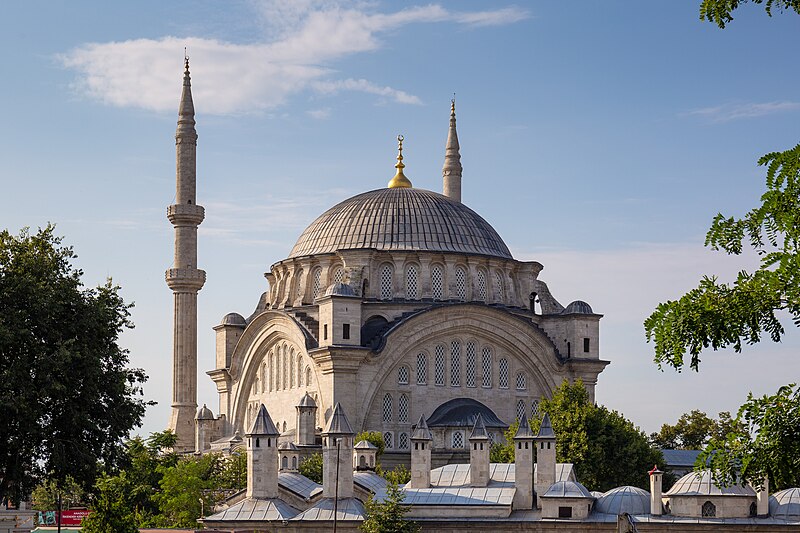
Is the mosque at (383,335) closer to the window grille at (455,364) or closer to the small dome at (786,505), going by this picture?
the window grille at (455,364)

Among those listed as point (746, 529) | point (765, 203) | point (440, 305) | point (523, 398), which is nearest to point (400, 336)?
point (440, 305)

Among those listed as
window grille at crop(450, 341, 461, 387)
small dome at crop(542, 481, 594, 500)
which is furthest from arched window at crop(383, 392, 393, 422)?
small dome at crop(542, 481, 594, 500)

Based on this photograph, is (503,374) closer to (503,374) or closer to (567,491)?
(503,374)

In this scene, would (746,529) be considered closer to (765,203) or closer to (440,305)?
(440,305)

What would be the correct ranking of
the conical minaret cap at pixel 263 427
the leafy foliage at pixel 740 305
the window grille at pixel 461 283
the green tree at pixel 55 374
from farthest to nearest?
the window grille at pixel 461 283 → the conical minaret cap at pixel 263 427 → the green tree at pixel 55 374 → the leafy foliage at pixel 740 305

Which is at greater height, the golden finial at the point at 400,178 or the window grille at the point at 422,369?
the golden finial at the point at 400,178

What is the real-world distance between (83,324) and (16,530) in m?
12.7

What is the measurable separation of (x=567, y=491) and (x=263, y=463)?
28.7 feet

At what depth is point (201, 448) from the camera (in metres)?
60.7

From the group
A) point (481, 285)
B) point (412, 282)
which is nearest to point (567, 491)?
point (412, 282)

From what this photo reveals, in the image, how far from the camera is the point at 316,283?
61.1 meters

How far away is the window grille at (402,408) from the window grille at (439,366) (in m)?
1.57

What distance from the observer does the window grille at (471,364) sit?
58.7 meters

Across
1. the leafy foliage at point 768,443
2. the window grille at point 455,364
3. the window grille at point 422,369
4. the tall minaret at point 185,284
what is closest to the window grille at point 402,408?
the window grille at point 422,369
